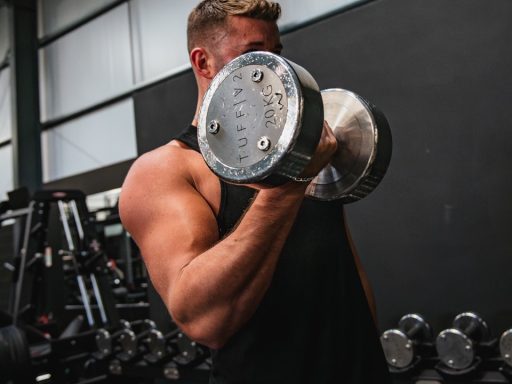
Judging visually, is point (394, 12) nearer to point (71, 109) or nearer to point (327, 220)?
point (327, 220)

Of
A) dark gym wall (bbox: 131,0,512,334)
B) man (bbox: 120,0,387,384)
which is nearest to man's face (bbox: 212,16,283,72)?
man (bbox: 120,0,387,384)

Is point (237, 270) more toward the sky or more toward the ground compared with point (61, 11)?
more toward the ground

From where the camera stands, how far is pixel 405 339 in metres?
1.83

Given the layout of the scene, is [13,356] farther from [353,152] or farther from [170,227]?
[353,152]

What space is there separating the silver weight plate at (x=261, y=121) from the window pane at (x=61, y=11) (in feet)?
16.0

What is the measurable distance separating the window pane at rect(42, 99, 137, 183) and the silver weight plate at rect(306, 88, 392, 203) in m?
3.99

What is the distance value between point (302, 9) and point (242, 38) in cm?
243

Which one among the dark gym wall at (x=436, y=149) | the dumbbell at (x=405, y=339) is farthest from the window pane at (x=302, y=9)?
the dumbbell at (x=405, y=339)

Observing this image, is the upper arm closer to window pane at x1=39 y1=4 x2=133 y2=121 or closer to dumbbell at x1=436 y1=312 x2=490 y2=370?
dumbbell at x1=436 y1=312 x2=490 y2=370

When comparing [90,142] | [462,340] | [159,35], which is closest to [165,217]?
[462,340]

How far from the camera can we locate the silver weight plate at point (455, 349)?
1681 millimetres

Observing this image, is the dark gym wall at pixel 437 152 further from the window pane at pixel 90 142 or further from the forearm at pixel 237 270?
the window pane at pixel 90 142

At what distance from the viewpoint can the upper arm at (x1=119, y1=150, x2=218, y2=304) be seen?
83cm

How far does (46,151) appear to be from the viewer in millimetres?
5969
